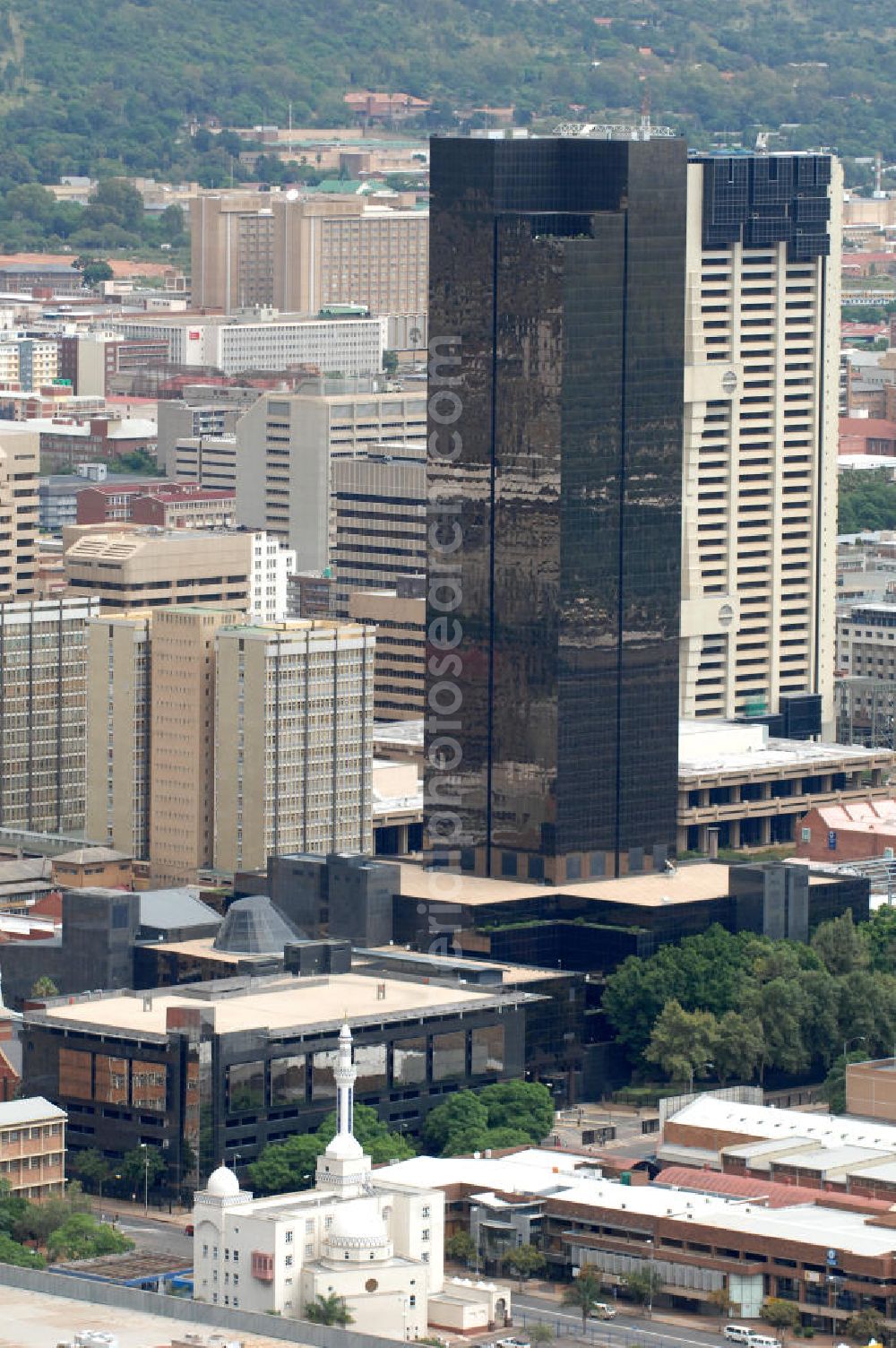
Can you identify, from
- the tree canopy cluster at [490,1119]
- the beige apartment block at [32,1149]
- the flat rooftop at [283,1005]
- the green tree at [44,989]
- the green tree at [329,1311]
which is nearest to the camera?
the green tree at [329,1311]

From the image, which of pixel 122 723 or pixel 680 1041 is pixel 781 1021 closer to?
pixel 680 1041

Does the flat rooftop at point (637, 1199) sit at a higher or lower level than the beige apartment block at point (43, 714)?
lower

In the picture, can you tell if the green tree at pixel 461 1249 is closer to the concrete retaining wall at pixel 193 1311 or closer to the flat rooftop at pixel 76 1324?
the concrete retaining wall at pixel 193 1311

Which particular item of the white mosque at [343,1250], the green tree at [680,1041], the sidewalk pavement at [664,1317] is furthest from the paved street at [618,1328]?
the green tree at [680,1041]

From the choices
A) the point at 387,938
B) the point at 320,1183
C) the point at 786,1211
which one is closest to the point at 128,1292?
the point at 320,1183

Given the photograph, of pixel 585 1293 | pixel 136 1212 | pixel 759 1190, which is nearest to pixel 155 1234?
pixel 136 1212

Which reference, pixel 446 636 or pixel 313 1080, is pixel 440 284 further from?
pixel 313 1080

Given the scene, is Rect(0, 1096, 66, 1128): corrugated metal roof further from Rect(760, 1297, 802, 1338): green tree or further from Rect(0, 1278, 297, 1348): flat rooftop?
Rect(0, 1278, 297, 1348): flat rooftop

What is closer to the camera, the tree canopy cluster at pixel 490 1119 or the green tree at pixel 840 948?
the tree canopy cluster at pixel 490 1119
